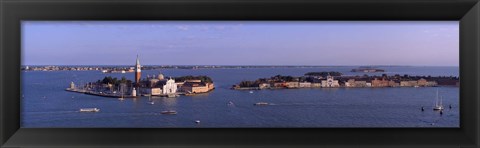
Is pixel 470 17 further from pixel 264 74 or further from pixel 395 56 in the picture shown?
pixel 264 74

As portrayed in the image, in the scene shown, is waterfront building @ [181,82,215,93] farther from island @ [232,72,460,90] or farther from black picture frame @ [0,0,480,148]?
black picture frame @ [0,0,480,148]

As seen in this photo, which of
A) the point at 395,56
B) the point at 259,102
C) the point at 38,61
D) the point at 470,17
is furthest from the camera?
the point at 395,56

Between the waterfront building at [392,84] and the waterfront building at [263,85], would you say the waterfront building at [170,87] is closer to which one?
the waterfront building at [263,85]

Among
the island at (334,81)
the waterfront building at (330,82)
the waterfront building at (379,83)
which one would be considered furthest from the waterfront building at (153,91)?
the waterfront building at (379,83)

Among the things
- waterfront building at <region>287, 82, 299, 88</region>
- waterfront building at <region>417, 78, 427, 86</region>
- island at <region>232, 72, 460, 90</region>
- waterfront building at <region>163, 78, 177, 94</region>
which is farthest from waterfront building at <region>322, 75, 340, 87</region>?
waterfront building at <region>163, 78, 177, 94</region>

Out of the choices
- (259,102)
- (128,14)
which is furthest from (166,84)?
(128,14)

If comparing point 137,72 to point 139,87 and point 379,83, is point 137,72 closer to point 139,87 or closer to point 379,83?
point 139,87
